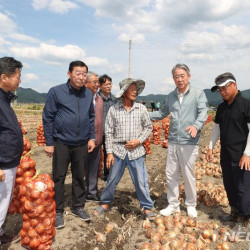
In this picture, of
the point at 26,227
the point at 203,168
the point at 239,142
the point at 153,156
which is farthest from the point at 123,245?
the point at 153,156

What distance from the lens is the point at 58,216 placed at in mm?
3682

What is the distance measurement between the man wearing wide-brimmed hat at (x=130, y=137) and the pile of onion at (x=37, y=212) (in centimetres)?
115

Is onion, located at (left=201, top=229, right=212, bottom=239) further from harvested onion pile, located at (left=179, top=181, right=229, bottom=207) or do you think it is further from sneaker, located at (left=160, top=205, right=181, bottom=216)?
harvested onion pile, located at (left=179, top=181, right=229, bottom=207)

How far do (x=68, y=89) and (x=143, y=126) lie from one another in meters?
1.33

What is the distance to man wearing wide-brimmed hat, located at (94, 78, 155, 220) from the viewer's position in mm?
3795

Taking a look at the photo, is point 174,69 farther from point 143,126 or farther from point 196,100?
point 143,126

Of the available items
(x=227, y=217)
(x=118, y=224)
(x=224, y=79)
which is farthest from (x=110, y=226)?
(x=224, y=79)

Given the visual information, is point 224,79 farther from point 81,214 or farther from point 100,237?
point 81,214

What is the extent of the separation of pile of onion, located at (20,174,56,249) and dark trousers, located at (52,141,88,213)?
0.50 m

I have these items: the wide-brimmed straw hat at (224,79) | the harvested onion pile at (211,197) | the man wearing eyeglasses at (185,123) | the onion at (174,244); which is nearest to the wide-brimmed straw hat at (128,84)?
the man wearing eyeglasses at (185,123)

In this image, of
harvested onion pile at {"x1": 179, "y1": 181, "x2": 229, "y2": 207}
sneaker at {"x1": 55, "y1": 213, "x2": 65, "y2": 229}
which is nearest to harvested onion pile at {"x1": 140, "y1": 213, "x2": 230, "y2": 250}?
harvested onion pile at {"x1": 179, "y1": 181, "x2": 229, "y2": 207}

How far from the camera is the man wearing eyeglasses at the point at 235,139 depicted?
11.7 feet

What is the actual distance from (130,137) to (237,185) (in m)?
1.80

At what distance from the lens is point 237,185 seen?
3697 millimetres
